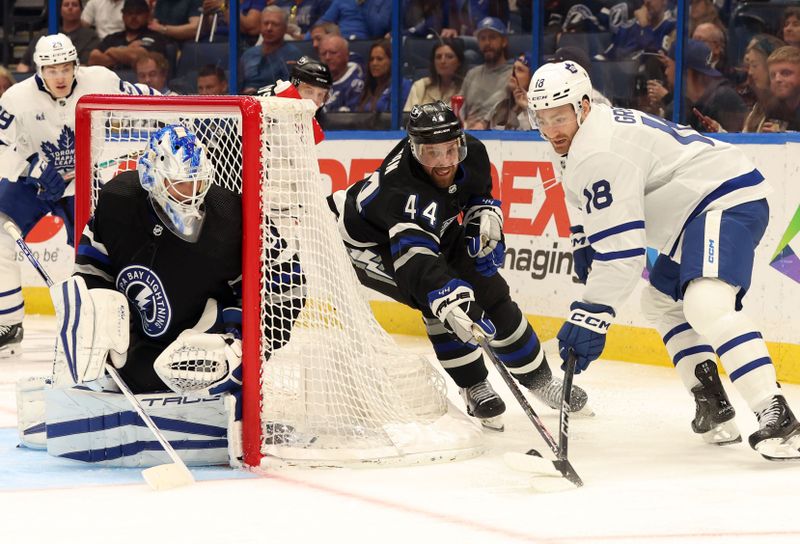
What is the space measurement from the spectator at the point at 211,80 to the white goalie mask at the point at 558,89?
4071 mm

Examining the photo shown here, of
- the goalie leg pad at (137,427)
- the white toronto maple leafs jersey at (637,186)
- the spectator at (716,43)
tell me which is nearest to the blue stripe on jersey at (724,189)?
the white toronto maple leafs jersey at (637,186)

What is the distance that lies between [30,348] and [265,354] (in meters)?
2.78

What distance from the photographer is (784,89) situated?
527 centimetres

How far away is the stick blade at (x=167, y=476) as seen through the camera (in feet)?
10.5

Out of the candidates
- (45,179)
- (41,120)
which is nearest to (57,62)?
(41,120)

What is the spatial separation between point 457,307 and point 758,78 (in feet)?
7.45

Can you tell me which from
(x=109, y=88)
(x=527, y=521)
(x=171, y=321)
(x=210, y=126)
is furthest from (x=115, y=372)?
(x=109, y=88)

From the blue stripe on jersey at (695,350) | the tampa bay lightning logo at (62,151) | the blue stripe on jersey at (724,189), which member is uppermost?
the blue stripe on jersey at (724,189)

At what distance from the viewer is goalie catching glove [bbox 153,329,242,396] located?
338 centimetres

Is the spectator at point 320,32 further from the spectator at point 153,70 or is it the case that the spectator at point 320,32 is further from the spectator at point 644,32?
the spectator at point 644,32

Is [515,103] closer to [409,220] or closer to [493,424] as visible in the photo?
[493,424]

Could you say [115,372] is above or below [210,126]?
below

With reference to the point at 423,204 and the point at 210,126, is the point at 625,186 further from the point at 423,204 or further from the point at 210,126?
the point at 210,126

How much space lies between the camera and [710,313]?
346 centimetres
